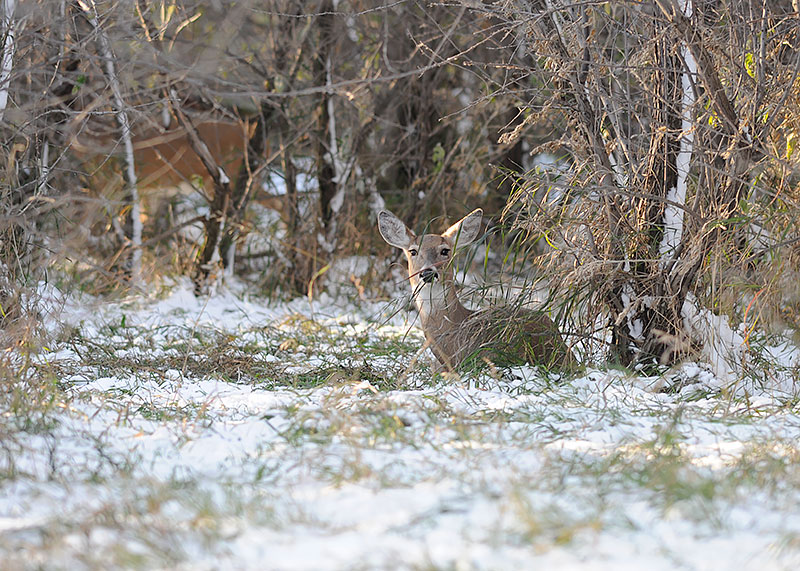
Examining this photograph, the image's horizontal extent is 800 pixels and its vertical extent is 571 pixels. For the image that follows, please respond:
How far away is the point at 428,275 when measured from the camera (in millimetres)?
4992

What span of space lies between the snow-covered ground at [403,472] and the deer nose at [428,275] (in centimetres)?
58

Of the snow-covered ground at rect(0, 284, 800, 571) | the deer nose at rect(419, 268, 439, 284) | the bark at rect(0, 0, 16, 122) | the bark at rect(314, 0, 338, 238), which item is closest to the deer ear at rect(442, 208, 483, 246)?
the deer nose at rect(419, 268, 439, 284)

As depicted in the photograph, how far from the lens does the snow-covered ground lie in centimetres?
208

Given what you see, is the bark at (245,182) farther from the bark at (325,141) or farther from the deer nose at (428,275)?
the deer nose at (428,275)

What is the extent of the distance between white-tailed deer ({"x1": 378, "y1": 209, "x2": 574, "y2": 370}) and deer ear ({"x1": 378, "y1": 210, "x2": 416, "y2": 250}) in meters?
0.16

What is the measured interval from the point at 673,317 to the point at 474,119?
185 inches

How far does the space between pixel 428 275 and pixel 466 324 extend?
0.44 metres

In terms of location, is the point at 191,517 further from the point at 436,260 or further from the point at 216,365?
the point at 436,260

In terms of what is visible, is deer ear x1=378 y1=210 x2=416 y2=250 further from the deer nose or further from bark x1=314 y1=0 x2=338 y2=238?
bark x1=314 y1=0 x2=338 y2=238

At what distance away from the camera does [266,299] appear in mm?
8062

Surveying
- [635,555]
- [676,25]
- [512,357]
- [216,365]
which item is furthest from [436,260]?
[635,555]

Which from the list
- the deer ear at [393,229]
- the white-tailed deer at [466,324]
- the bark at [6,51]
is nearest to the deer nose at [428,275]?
the white-tailed deer at [466,324]

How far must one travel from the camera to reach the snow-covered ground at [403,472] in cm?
208

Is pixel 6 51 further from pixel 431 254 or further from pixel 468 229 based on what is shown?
pixel 468 229
